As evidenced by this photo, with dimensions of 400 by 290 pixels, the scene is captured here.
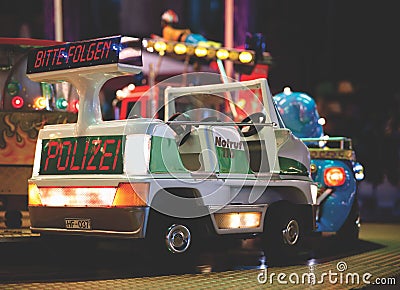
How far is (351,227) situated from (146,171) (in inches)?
169

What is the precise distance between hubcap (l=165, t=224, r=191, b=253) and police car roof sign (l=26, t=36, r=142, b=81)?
1614 millimetres

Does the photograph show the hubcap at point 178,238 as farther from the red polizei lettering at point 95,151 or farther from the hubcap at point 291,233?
the hubcap at point 291,233

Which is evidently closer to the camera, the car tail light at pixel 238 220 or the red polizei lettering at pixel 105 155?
the red polizei lettering at pixel 105 155

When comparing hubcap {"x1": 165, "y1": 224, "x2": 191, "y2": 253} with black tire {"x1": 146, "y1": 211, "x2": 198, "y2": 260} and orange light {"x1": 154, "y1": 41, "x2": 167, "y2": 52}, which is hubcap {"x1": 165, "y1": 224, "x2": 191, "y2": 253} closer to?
black tire {"x1": 146, "y1": 211, "x2": 198, "y2": 260}

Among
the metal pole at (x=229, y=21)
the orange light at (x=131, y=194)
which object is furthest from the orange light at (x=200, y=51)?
the orange light at (x=131, y=194)

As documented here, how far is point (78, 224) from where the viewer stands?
7.51 metres

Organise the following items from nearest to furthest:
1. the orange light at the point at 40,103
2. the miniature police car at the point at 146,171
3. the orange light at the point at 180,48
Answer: the miniature police car at the point at 146,171
the orange light at the point at 40,103
the orange light at the point at 180,48

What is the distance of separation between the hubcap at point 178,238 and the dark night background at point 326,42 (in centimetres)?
1327

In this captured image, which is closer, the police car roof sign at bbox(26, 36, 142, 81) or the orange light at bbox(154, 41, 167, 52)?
the police car roof sign at bbox(26, 36, 142, 81)

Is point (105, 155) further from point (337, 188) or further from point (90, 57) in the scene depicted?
point (337, 188)

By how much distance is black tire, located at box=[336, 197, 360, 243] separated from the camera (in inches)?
411

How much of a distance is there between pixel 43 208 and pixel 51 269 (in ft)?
2.12

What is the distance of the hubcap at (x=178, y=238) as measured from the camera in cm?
748

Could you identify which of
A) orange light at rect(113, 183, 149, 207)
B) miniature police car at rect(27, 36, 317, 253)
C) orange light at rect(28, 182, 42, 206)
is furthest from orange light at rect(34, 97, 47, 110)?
orange light at rect(113, 183, 149, 207)
